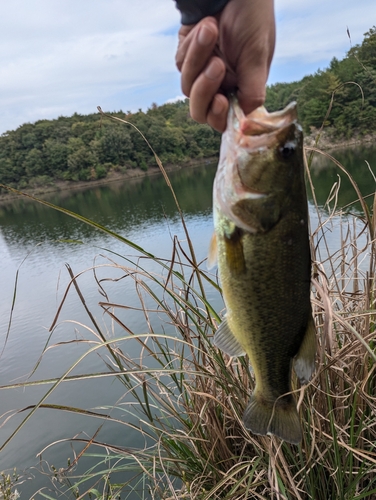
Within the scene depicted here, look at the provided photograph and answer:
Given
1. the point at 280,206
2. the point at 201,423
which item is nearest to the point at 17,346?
the point at 201,423

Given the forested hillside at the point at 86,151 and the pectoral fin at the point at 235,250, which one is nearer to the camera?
the pectoral fin at the point at 235,250

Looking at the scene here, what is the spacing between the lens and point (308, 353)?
4.84ft

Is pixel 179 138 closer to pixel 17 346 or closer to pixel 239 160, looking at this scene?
pixel 17 346

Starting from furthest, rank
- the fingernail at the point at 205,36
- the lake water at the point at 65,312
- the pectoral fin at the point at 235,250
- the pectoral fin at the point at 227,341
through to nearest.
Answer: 1. the lake water at the point at 65,312
2. the pectoral fin at the point at 227,341
3. the pectoral fin at the point at 235,250
4. the fingernail at the point at 205,36

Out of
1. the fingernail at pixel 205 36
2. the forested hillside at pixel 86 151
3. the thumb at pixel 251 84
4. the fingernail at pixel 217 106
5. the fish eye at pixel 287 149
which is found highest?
the forested hillside at pixel 86 151

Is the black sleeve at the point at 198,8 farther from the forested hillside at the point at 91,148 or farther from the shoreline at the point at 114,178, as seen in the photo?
the shoreline at the point at 114,178

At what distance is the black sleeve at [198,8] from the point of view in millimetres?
1270

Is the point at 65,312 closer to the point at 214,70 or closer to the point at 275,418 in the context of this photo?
the point at 275,418

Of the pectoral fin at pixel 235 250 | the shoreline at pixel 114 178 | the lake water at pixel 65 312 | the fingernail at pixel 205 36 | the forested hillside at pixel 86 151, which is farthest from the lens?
the shoreline at pixel 114 178

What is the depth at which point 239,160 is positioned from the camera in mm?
1383

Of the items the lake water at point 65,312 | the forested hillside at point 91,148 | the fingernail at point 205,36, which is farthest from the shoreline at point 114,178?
the fingernail at point 205,36

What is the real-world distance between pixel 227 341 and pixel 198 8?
1.27m

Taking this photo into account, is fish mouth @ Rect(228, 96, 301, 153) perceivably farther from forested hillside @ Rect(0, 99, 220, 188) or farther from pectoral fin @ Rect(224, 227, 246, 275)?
forested hillside @ Rect(0, 99, 220, 188)

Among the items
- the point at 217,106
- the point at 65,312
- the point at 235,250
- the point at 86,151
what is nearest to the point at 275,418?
the point at 235,250
